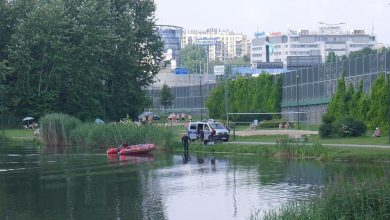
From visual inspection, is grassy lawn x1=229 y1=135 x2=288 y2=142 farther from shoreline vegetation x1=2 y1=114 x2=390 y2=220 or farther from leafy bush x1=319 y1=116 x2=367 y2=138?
leafy bush x1=319 y1=116 x2=367 y2=138

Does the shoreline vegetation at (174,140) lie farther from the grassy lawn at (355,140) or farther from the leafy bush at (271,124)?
the leafy bush at (271,124)

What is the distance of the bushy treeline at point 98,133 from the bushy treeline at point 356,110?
1267 cm

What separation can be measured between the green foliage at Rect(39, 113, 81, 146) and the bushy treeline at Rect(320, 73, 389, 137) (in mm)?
22494

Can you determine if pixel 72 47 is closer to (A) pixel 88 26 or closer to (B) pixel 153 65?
(A) pixel 88 26

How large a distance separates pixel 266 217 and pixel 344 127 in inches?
1602

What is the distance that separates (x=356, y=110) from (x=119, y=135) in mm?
19287

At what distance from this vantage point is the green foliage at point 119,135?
68.2 meters

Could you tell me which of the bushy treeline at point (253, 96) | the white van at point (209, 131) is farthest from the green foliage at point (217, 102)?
the white van at point (209, 131)

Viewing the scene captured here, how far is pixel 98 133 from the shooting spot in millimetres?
73812

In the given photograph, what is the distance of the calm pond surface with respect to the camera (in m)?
32.5

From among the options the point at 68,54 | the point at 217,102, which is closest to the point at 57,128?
the point at 68,54

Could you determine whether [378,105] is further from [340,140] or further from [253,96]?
[253,96]

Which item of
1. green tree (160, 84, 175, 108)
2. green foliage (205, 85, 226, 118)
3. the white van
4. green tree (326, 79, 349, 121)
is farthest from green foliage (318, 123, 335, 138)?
green tree (160, 84, 175, 108)

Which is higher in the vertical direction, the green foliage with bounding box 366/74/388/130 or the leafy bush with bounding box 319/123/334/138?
the green foliage with bounding box 366/74/388/130
